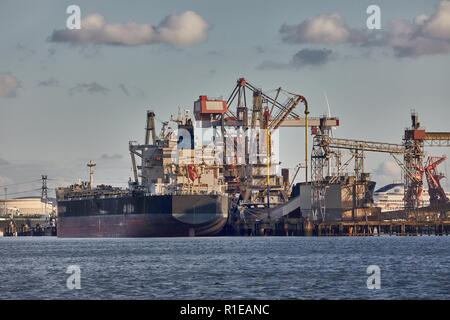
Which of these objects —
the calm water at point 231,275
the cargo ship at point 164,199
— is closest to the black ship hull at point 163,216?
the cargo ship at point 164,199

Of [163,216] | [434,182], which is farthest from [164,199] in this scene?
[434,182]

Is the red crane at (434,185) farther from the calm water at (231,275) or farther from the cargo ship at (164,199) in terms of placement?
the calm water at (231,275)

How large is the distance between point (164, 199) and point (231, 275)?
3775 inches

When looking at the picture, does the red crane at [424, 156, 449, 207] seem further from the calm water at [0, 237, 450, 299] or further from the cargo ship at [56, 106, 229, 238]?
the calm water at [0, 237, 450, 299]

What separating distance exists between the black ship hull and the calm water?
195 feet

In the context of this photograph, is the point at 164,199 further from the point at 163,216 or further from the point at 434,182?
the point at 434,182

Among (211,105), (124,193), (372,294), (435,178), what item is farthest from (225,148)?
(372,294)

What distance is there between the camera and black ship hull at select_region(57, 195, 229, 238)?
16938 centimetres

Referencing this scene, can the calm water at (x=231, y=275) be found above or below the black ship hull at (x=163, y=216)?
below

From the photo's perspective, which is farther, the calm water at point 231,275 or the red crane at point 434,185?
the red crane at point 434,185

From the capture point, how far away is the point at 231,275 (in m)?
75.6

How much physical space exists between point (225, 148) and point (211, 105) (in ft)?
28.6

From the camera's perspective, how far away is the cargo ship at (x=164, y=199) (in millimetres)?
170250
